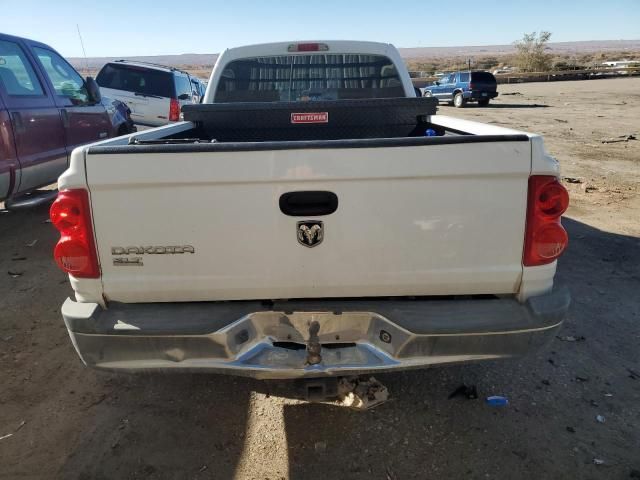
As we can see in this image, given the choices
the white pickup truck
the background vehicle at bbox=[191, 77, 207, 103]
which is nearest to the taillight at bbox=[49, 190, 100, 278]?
the white pickup truck

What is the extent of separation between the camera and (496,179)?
2270 millimetres

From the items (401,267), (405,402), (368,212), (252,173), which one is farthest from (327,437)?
(252,173)

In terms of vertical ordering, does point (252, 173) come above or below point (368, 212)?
above

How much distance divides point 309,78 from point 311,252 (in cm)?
299

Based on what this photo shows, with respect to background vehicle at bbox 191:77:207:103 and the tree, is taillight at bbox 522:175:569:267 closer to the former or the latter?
background vehicle at bbox 191:77:207:103

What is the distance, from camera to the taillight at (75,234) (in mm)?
2279

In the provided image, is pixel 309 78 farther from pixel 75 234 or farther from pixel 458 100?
pixel 458 100

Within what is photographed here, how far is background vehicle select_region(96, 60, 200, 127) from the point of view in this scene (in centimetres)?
1085

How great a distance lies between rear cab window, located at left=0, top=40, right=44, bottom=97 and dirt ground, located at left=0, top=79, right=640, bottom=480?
2.72 metres

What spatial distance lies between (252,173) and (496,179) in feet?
3.58

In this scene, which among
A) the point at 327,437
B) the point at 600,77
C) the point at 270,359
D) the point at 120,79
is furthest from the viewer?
the point at 600,77

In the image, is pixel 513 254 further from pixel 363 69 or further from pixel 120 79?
pixel 120 79

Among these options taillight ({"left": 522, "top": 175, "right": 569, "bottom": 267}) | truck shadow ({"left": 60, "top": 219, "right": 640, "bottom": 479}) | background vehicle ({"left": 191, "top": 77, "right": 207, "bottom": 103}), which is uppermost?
background vehicle ({"left": 191, "top": 77, "right": 207, "bottom": 103})

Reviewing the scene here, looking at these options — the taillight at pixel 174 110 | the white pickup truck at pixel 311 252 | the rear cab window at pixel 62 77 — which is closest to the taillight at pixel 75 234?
the white pickup truck at pixel 311 252
